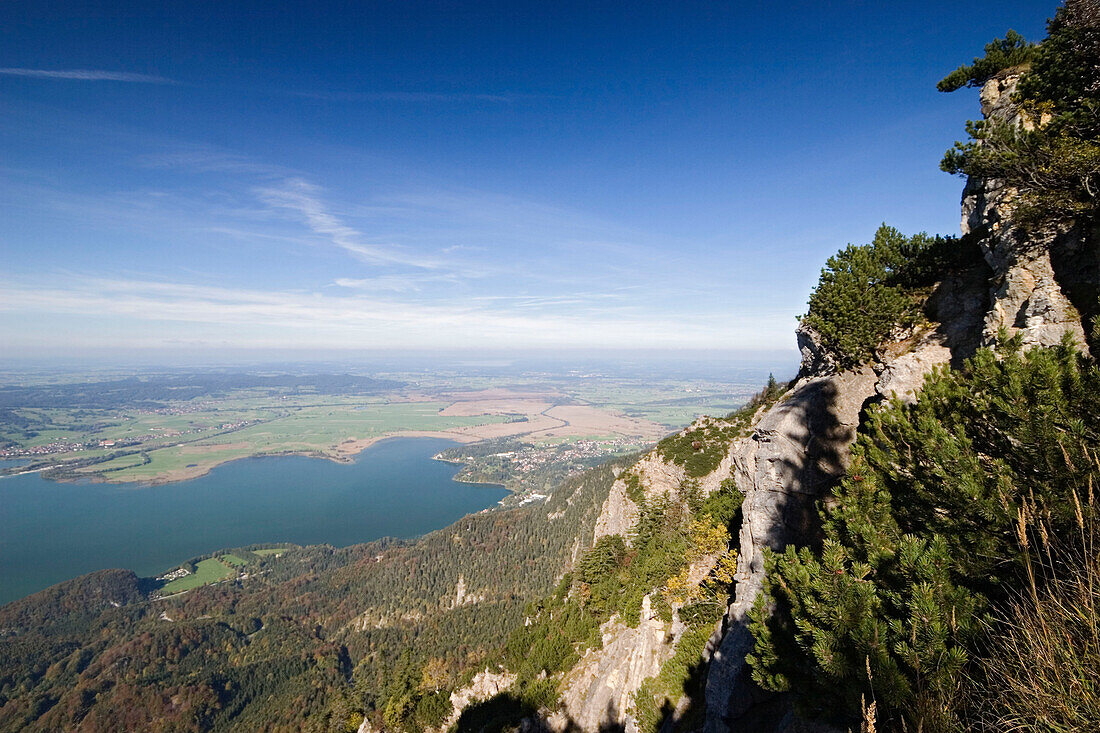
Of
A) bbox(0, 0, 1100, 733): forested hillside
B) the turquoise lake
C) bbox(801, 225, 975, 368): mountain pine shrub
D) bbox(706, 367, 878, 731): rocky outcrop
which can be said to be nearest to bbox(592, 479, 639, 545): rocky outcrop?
bbox(0, 0, 1100, 733): forested hillside

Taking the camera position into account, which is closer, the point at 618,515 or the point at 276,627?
the point at 618,515

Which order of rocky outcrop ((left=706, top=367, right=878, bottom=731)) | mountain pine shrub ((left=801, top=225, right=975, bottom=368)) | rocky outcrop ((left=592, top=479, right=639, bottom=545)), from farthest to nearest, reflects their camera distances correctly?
rocky outcrop ((left=592, top=479, right=639, bottom=545)) → mountain pine shrub ((left=801, top=225, right=975, bottom=368)) → rocky outcrop ((left=706, top=367, right=878, bottom=731))

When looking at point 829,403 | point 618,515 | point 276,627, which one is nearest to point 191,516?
point 276,627

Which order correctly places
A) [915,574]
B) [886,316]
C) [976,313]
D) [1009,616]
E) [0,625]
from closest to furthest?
1. [1009,616]
2. [915,574]
3. [976,313]
4. [886,316]
5. [0,625]

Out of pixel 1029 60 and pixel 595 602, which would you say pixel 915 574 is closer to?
pixel 1029 60

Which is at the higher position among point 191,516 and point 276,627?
point 191,516

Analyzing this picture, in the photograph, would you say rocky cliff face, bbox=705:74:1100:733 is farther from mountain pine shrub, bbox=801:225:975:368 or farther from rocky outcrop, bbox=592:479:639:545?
rocky outcrop, bbox=592:479:639:545

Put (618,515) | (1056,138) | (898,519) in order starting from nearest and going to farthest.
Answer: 1. (898,519)
2. (1056,138)
3. (618,515)

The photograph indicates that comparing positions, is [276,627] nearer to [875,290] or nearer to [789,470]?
[789,470]

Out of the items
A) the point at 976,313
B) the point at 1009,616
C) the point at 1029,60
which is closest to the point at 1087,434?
the point at 1009,616
